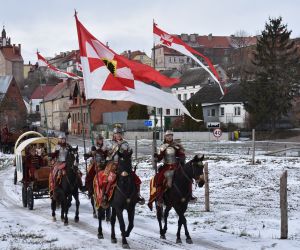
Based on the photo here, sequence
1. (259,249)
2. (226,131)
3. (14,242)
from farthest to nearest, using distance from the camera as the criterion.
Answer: (226,131), (14,242), (259,249)

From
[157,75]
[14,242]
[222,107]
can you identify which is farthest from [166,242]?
[222,107]

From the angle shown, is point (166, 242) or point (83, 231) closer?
point (166, 242)

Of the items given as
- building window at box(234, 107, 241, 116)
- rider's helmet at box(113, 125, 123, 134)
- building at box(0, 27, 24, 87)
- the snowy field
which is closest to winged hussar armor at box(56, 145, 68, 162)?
the snowy field

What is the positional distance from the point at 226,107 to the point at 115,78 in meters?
66.6

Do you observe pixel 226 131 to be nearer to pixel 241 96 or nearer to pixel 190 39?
pixel 241 96

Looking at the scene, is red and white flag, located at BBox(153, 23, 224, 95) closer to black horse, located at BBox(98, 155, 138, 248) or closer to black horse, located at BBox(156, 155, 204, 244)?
black horse, located at BBox(156, 155, 204, 244)

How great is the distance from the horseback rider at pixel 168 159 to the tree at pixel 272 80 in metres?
55.3

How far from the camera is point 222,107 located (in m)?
80.5

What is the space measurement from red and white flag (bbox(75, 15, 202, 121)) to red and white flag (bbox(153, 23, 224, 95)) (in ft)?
8.25

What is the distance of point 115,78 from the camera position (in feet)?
46.6

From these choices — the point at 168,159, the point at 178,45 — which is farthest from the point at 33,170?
the point at 168,159

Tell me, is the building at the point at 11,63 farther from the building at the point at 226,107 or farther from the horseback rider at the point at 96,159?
the horseback rider at the point at 96,159

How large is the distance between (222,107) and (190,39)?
319 ft

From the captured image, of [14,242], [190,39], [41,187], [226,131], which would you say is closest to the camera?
[14,242]
